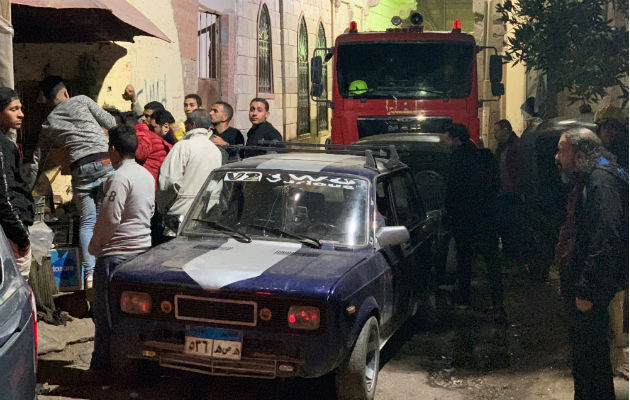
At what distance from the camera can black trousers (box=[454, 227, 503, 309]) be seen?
791 centimetres

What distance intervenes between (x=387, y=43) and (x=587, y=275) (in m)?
8.94

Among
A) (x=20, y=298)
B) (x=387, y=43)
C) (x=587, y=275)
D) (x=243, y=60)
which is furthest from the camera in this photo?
(x=243, y=60)

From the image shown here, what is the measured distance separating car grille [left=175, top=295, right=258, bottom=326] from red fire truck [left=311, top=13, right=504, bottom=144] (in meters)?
8.33

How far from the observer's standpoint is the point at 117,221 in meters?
5.75

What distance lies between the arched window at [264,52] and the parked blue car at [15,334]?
16.8 metres

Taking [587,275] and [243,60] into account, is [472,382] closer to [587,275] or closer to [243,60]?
[587,275]

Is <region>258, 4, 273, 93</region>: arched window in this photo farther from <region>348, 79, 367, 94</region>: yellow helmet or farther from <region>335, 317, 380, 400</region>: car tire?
<region>335, 317, 380, 400</region>: car tire

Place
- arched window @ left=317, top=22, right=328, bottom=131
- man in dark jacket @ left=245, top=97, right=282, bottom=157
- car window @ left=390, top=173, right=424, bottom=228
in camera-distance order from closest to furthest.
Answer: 1. car window @ left=390, top=173, right=424, bottom=228
2. man in dark jacket @ left=245, top=97, right=282, bottom=157
3. arched window @ left=317, top=22, right=328, bottom=131

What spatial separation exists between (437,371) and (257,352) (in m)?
1.88

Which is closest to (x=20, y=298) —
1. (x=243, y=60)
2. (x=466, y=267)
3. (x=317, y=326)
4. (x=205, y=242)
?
(x=317, y=326)

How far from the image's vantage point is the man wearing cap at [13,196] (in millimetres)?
5344

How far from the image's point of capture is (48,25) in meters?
9.52

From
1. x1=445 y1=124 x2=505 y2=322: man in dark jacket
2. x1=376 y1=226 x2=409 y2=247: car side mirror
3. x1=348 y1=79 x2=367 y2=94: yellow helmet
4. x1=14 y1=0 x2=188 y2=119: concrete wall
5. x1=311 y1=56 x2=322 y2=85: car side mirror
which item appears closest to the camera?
x1=376 y1=226 x2=409 y2=247: car side mirror

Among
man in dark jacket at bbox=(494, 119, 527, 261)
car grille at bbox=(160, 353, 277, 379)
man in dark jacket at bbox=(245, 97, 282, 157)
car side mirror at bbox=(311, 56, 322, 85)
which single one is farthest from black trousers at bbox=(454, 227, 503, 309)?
car side mirror at bbox=(311, 56, 322, 85)
